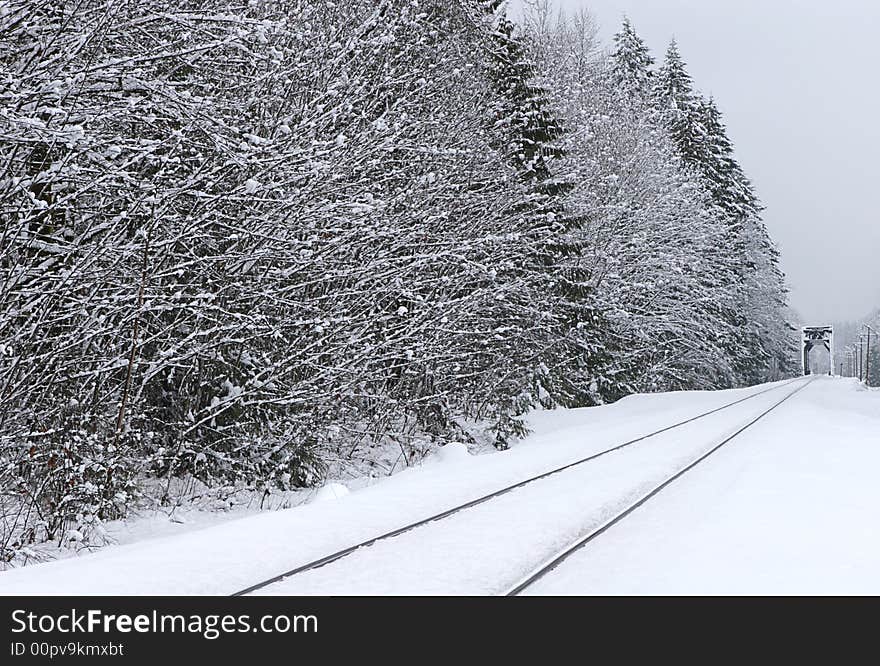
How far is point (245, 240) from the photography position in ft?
33.9

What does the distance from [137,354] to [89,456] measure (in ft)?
4.27

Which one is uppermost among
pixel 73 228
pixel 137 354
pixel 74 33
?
pixel 74 33

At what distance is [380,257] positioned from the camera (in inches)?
505

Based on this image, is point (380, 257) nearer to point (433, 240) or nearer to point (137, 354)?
point (433, 240)

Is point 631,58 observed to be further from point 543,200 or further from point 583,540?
point 583,540

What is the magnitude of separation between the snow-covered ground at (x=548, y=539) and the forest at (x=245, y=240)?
170cm

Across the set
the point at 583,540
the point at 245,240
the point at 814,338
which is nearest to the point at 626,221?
the point at 245,240

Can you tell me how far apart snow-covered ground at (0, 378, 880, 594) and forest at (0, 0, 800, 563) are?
5.58ft

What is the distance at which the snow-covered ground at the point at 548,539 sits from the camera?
5.64 meters

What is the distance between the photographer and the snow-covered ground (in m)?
5.64

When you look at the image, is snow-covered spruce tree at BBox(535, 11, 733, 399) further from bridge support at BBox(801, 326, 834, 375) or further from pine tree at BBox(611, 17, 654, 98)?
bridge support at BBox(801, 326, 834, 375)

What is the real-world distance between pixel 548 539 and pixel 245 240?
5541mm

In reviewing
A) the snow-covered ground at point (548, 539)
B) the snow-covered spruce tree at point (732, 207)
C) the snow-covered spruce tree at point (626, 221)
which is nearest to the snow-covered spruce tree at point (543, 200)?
the snow-covered spruce tree at point (626, 221)
